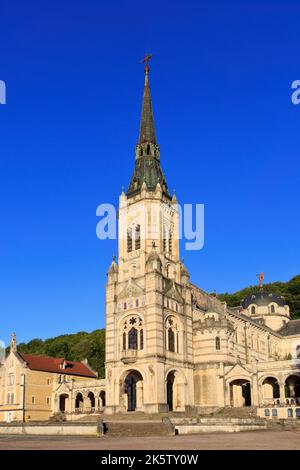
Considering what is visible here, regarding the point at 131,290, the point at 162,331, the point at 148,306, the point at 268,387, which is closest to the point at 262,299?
the point at 268,387

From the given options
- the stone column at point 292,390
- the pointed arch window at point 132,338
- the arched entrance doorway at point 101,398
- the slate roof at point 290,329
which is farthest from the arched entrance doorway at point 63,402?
the slate roof at point 290,329

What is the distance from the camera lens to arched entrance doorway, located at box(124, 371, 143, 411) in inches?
2419

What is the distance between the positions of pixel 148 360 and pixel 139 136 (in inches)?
1340

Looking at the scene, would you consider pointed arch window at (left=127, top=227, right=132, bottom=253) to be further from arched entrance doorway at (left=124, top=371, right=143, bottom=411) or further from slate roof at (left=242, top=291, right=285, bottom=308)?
slate roof at (left=242, top=291, right=285, bottom=308)

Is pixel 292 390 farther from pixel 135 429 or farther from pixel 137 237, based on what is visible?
pixel 135 429

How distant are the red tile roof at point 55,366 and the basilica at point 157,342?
0.34m

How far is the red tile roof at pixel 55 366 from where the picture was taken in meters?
73.2

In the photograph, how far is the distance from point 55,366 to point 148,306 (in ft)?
78.8

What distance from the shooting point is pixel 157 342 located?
192 ft

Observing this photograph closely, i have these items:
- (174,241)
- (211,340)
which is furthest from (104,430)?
(174,241)
